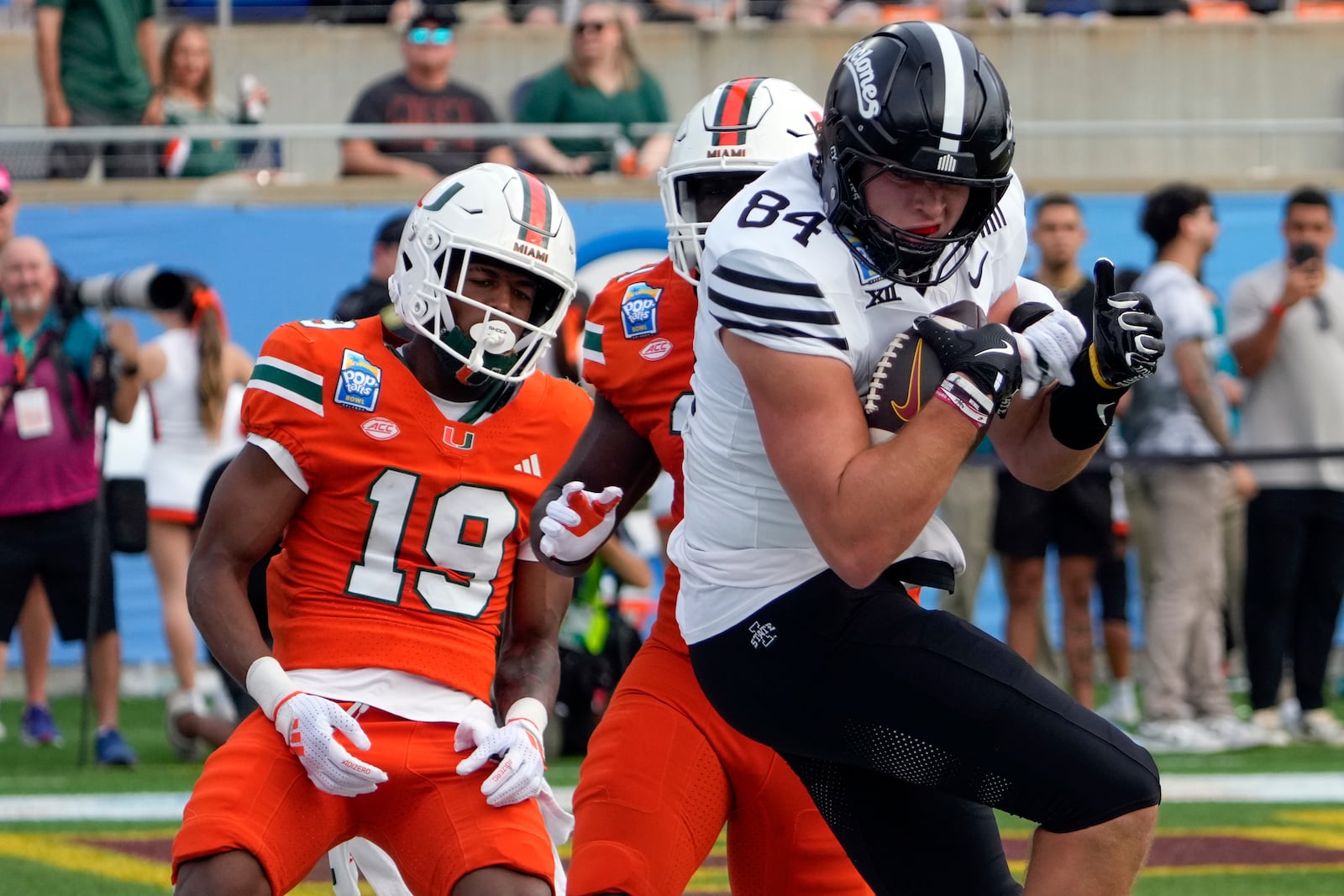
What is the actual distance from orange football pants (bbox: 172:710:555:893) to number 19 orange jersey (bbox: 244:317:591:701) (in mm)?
156

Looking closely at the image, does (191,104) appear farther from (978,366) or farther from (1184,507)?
(978,366)

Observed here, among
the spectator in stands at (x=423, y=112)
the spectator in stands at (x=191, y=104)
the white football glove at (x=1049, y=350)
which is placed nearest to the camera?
the white football glove at (x=1049, y=350)

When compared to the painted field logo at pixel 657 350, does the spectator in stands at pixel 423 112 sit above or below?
below

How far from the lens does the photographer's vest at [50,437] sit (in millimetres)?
7617

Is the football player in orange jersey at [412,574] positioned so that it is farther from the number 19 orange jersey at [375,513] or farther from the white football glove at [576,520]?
the white football glove at [576,520]

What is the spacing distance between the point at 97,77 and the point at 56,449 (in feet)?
10.8

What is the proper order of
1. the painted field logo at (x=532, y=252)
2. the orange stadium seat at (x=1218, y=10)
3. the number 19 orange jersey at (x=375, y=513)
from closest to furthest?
the number 19 orange jersey at (x=375, y=513), the painted field logo at (x=532, y=252), the orange stadium seat at (x=1218, y=10)

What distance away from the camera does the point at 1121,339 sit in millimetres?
2797

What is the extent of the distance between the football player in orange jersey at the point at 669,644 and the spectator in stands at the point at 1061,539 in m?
4.04

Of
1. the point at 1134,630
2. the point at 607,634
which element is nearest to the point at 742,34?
the point at 1134,630

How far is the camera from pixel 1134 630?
10.0 meters

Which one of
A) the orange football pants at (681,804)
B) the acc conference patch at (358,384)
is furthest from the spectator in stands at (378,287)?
the orange football pants at (681,804)

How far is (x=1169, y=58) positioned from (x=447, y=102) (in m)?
4.83

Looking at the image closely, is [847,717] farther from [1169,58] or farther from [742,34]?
[1169,58]
